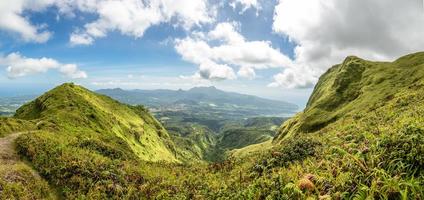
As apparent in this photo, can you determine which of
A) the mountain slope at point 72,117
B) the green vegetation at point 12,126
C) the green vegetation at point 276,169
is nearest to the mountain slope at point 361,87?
the green vegetation at point 276,169

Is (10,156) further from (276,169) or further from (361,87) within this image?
(361,87)

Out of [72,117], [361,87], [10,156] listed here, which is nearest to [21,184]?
[10,156]

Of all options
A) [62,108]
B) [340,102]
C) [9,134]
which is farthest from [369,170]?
[340,102]

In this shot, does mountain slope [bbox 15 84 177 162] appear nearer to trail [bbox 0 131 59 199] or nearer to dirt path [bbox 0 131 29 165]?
dirt path [bbox 0 131 29 165]

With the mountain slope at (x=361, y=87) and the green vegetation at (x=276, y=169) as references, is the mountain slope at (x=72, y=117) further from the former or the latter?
the mountain slope at (x=361, y=87)

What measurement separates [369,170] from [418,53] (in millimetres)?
120171

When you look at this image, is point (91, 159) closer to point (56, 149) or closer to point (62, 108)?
point (56, 149)

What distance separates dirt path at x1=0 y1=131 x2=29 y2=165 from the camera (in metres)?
33.2

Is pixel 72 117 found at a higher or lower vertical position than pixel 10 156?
higher

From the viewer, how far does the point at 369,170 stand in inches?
620

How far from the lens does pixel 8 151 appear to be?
36406 millimetres

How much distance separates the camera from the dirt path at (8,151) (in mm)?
33250

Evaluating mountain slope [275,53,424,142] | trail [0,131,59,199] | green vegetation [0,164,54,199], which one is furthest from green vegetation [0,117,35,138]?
mountain slope [275,53,424,142]

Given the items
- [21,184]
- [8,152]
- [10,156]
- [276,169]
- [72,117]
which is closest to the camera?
[21,184]
